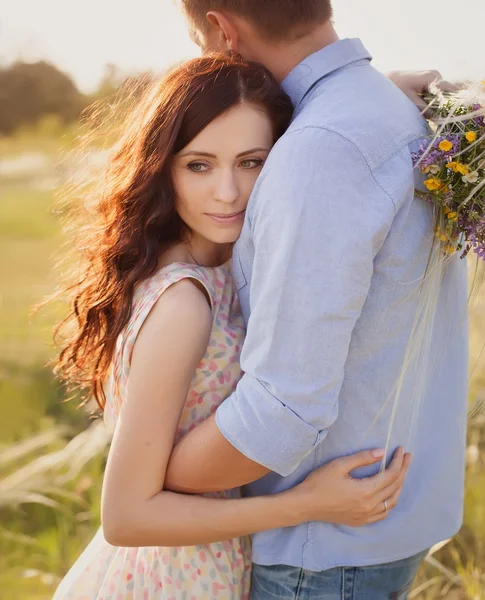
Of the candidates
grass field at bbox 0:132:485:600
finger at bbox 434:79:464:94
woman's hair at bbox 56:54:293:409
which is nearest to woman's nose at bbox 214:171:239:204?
woman's hair at bbox 56:54:293:409

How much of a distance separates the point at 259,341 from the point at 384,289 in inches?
11.1

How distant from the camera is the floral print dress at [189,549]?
5.58 feet

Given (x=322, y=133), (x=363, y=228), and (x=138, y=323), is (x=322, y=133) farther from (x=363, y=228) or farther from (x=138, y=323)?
(x=138, y=323)

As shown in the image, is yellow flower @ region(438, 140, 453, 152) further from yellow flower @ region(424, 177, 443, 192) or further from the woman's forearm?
the woman's forearm

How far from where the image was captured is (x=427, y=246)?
63.2 inches

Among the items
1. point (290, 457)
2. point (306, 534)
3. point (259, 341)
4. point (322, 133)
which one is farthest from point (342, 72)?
point (306, 534)

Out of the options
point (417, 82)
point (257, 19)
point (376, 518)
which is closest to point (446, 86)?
point (417, 82)

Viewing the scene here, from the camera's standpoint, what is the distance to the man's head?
1.74 m

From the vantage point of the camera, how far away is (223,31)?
1.83 metres

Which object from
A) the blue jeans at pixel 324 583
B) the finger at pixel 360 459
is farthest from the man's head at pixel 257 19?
the blue jeans at pixel 324 583

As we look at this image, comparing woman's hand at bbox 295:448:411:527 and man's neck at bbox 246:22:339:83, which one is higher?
man's neck at bbox 246:22:339:83

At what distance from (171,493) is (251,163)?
738 mm

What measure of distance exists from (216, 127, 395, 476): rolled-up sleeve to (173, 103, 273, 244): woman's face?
0.26 metres

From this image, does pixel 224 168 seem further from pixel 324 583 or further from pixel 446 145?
pixel 324 583
